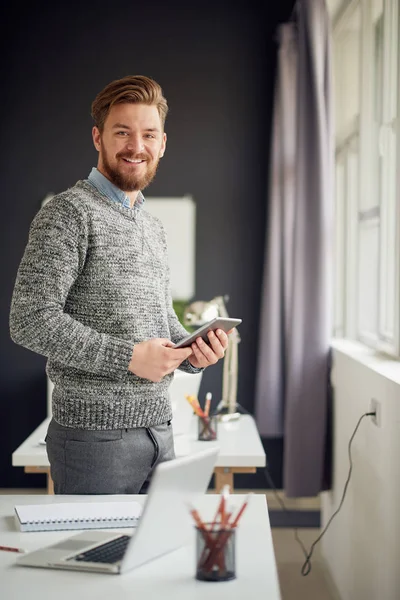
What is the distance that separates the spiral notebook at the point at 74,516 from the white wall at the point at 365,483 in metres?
0.96

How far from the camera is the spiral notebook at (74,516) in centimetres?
158

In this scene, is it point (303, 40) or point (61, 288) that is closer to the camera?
point (61, 288)

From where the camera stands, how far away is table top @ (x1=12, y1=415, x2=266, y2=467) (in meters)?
2.74

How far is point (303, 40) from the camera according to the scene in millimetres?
3676

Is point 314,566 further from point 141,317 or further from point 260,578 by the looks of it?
point 260,578

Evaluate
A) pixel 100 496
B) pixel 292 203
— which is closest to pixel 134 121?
pixel 100 496

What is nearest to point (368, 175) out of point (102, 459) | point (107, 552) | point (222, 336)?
point (222, 336)

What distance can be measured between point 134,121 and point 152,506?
1099 mm

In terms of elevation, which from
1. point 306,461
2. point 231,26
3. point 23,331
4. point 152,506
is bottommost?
point 306,461

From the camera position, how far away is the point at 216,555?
131cm

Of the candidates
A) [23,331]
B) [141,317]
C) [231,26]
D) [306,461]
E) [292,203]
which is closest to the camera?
[23,331]

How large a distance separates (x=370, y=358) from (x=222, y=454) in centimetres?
64

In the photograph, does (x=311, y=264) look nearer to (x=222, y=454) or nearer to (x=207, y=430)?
(x=207, y=430)

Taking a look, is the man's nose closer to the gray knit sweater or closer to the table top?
the gray knit sweater
